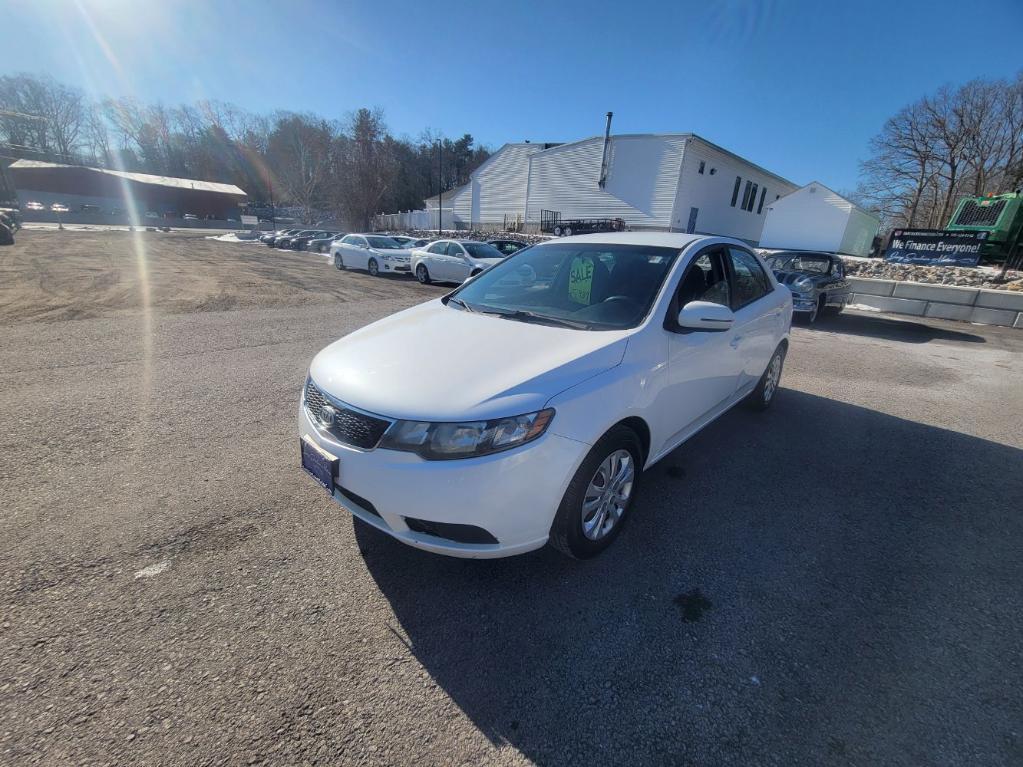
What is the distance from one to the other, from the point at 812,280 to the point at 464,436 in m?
10.9

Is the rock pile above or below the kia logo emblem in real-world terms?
above

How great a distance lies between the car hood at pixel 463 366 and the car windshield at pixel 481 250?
1223cm

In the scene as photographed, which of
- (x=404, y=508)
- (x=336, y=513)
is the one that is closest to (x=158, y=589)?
(x=336, y=513)

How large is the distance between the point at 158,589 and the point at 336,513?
89cm

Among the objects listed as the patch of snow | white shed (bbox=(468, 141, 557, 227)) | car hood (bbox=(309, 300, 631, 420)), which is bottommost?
the patch of snow

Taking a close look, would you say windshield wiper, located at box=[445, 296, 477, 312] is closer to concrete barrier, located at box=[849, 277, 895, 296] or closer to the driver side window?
the driver side window

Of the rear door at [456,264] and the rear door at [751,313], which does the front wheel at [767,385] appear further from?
the rear door at [456,264]

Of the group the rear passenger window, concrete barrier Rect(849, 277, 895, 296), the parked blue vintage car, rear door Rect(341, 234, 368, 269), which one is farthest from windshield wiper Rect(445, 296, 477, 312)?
rear door Rect(341, 234, 368, 269)

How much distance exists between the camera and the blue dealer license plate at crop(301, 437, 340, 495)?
2102 mm

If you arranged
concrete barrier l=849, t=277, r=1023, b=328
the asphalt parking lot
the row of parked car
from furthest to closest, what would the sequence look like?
the row of parked car
concrete barrier l=849, t=277, r=1023, b=328
the asphalt parking lot

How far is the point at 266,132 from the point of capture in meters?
74.2

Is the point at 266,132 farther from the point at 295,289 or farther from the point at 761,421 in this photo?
the point at 761,421

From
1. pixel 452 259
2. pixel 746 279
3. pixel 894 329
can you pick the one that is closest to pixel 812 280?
pixel 894 329

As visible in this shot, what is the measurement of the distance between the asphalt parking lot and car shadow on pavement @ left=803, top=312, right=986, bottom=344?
20.2 feet
